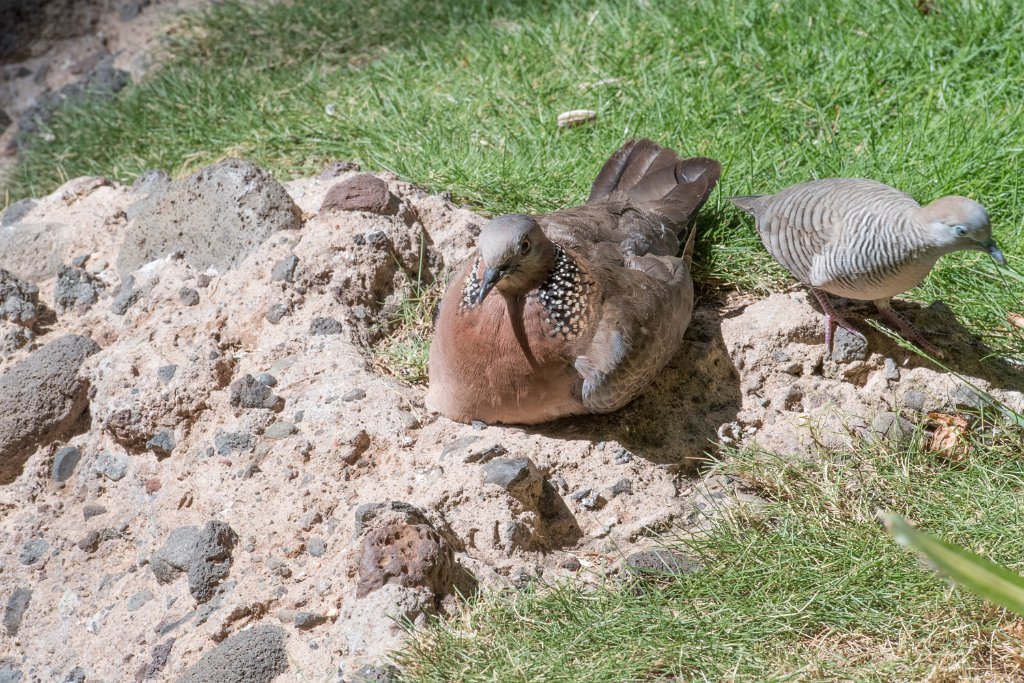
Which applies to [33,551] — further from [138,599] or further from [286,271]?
[286,271]

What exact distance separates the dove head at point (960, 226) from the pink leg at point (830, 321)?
58cm

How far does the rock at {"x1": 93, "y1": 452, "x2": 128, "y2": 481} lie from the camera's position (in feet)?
12.2

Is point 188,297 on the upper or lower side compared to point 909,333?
upper

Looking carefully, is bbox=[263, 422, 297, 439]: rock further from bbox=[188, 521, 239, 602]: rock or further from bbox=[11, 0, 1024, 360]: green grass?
bbox=[11, 0, 1024, 360]: green grass

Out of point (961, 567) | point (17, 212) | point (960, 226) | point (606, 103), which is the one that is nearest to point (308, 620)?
point (961, 567)

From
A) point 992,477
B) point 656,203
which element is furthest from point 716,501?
point 656,203

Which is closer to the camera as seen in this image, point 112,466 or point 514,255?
point 514,255

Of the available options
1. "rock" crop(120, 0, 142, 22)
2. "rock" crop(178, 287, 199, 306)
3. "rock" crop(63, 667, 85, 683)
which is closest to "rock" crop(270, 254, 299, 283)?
"rock" crop(178, 287, 199, 306)

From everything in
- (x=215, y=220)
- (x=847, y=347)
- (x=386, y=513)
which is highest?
(x=215, y=220)

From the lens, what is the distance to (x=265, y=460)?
360 centimetres

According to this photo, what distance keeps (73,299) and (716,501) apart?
271 cm

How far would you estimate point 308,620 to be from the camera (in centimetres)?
311

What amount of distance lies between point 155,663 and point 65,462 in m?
1.05

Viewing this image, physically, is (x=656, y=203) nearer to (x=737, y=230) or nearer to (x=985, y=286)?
(x=737, y=230)
